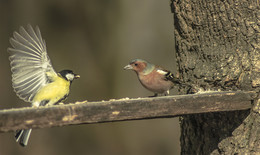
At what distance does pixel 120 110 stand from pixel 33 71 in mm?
1726

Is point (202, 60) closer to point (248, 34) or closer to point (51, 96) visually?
point (248, 34)

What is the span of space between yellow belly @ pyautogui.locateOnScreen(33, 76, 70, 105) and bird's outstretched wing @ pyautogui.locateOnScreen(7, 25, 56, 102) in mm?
72

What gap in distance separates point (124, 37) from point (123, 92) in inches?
40.7

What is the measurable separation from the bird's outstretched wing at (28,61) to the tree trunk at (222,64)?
1.47 metres

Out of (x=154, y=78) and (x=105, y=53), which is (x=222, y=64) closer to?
(x=154, y=78)

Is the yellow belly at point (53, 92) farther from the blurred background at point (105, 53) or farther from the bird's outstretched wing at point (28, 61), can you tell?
the blurred background at point (105, 53)

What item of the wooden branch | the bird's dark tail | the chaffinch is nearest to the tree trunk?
the wooden branch

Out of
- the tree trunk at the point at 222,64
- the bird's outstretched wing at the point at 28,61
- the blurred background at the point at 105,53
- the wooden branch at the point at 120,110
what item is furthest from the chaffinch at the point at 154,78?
the blurred background at the point at 105,53

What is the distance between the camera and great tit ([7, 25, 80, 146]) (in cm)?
439

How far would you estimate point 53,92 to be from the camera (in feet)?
14.8

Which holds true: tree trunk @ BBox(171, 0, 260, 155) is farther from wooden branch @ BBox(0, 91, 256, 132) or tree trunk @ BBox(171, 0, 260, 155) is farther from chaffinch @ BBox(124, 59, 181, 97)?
chaffinch @ BBox(124, 59, 181, 97)

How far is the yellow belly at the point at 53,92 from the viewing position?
14.7ft

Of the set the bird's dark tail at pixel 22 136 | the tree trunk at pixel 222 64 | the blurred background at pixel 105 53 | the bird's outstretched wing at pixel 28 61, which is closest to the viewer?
the tree trunk at pixel 222 64

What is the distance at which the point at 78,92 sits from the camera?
841cm
